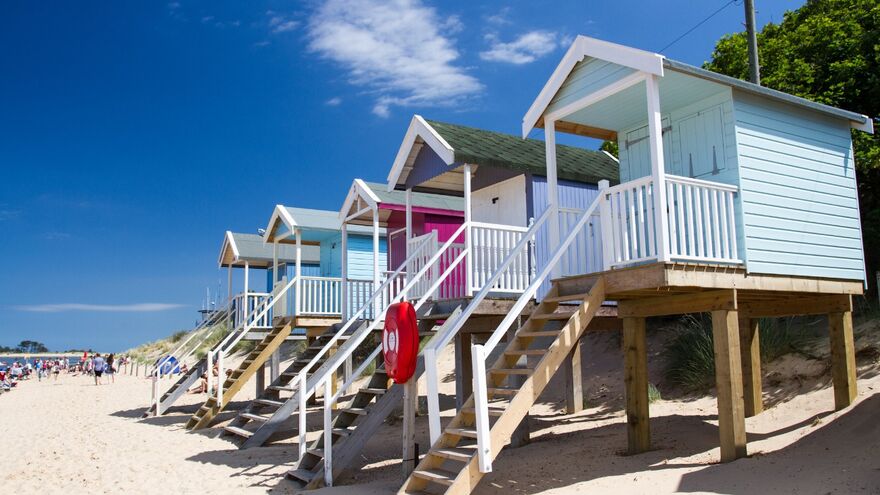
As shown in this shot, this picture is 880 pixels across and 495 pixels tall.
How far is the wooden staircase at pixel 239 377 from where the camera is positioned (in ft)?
51.7

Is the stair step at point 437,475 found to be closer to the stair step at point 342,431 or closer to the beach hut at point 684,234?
the beach hut at point 684,234

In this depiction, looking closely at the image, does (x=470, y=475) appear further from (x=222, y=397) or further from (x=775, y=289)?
(x=222, y=397)

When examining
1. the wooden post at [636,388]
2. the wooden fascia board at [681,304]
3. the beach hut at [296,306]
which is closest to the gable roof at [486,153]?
the beach hut at [296,306]

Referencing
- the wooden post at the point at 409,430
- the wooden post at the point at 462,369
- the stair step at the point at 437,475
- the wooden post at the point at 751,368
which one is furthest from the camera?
the wooden post at the point at 462,369

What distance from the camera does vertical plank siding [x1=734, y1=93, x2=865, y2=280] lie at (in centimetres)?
934

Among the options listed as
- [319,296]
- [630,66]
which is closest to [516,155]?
[630,66]

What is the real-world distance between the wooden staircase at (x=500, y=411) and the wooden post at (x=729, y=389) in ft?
4.93

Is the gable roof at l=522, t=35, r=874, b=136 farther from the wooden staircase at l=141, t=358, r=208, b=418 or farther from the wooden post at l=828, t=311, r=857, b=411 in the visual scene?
the wooden staircase at l=141, t=358, r=208, b=418

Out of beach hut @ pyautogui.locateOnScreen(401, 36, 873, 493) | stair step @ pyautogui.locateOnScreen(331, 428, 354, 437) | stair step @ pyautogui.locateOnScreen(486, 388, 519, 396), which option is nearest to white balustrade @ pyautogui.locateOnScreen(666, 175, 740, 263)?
beach hut @ pyautogui.locateOnScreen(401, 36, 873, 493)

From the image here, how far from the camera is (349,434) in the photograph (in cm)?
992

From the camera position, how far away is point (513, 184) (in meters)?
13.6

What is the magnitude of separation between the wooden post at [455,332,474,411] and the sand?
1383mm

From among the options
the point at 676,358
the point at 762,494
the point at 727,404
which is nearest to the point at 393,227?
the point at 676,358

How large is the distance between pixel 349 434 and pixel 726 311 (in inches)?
203
